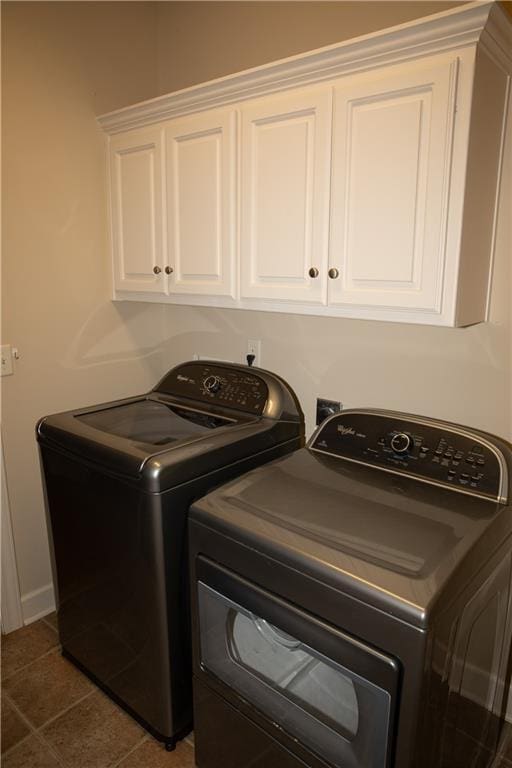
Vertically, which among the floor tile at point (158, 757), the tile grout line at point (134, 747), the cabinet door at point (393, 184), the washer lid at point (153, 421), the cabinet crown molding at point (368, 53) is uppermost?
the cabinet crown molding at point (368, 53)

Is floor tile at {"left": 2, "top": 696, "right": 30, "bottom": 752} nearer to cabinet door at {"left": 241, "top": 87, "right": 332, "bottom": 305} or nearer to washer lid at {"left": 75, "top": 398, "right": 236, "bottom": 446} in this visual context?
washer lid at {"left": 75, "top": 398, "right": 236, "bottom": 446}

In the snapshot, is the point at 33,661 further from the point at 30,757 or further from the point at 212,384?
the point at 212,384

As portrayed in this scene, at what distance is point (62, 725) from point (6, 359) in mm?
1309

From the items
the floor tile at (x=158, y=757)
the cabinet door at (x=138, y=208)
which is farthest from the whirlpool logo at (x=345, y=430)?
the floor tile at (x=158, y=757)

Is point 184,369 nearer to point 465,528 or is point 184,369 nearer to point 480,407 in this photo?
point 480,407

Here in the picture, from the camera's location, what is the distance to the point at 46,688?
72.6 inches

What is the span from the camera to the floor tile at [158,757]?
1577 millimetres

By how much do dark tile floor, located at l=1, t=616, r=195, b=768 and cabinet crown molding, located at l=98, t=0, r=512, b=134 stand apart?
211cm

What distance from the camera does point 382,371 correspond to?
5.82ft

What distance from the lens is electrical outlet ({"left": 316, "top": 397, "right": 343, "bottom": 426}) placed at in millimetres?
1909

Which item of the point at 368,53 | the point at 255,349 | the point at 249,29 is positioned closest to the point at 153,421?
the point at 255,349

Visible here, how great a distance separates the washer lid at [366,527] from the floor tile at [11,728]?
110cm

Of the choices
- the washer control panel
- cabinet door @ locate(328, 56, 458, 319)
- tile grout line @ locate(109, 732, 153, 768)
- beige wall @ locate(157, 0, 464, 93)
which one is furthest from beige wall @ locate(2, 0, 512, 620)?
tile grout line @ locate(109, 732, 153, 768)

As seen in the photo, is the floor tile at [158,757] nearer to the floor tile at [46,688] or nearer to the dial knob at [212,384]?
the floor tile at [46,688]
